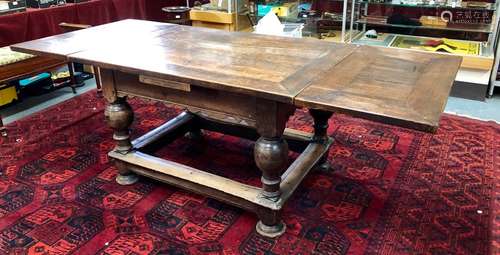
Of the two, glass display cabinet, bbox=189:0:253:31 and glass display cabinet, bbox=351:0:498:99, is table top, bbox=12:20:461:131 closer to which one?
glass display cabinet, bbox=189:0:253:31

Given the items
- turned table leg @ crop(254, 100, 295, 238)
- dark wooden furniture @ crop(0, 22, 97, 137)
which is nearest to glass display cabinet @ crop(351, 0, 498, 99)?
turned table leg @ crop(254, 100, 295, 238)

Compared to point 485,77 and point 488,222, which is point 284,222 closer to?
point 488,222

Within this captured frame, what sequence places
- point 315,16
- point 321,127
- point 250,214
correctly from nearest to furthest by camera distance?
point 250,214 → point 321,127 → point 315,16

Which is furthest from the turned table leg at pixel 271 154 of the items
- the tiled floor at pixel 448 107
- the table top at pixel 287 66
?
the tiled floor at pixel 448 107

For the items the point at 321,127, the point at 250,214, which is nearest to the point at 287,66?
the point at 321,127

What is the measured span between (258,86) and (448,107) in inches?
92.0

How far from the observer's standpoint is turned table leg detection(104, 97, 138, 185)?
2.25m

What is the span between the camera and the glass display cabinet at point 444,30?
3463 mm

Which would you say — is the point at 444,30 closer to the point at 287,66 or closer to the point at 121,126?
the point at 287,66

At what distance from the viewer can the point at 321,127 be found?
238cm

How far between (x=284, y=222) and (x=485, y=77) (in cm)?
242

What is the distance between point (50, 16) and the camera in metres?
3.73

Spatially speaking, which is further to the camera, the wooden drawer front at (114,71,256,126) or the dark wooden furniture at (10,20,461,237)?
the wooden drawer front at (114,71,256,126)

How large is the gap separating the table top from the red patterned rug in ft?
2.38
